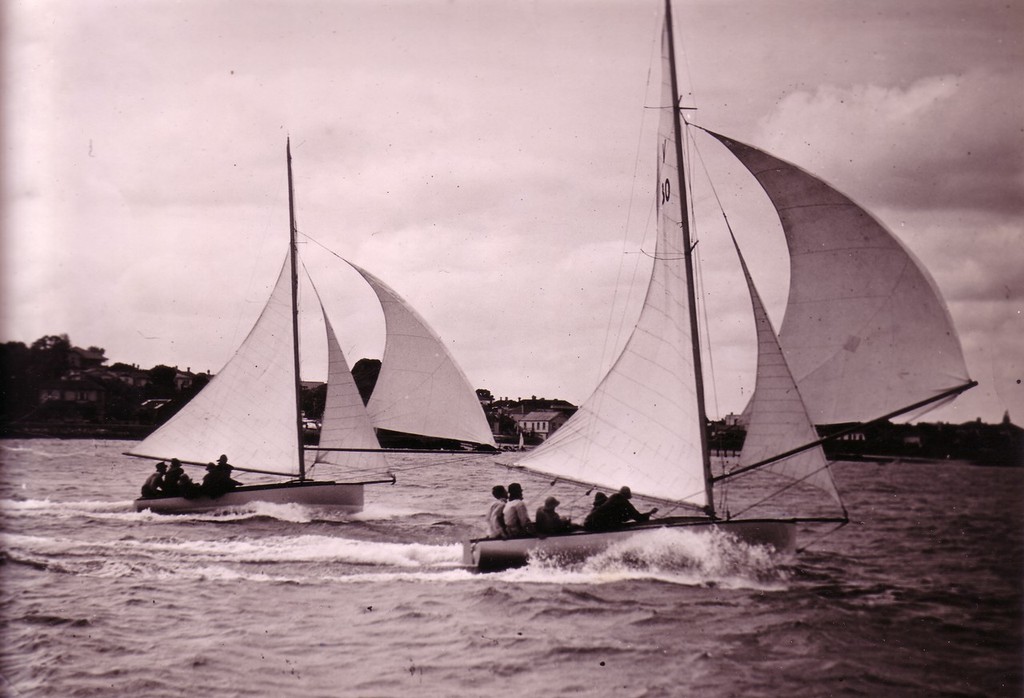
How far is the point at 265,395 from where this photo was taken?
19125 mm

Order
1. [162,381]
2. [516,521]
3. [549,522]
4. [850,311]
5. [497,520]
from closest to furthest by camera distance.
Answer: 1. [850,311]
2. [549,522]
3. [516,521]
4. [497,520]
5. [162,381]

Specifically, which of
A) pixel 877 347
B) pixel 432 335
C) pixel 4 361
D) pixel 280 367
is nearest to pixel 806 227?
pixel 877 347

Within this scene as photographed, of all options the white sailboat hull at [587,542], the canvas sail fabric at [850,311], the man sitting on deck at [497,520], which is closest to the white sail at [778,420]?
the canvas sail fabric at [850,311]

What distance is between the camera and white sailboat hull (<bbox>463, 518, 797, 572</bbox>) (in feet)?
38.0

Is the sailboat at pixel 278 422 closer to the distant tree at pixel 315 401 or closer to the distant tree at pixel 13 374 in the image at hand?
the distant tree at pixel 13 374

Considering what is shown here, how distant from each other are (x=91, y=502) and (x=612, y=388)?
46.4 ft

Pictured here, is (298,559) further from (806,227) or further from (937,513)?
(937,513)

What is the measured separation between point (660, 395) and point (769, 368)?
1.60 m

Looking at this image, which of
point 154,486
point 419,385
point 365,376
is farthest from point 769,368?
point 365,376

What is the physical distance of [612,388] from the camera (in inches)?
514

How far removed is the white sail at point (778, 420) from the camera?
37.5 ft

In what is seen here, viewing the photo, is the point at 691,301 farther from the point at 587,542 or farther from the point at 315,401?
the point at 315,401

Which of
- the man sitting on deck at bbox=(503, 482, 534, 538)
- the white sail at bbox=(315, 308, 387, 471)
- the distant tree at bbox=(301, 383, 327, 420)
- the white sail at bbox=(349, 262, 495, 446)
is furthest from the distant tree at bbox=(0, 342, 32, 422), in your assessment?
the distant tree at bbox=(301, 383, 327, 420)

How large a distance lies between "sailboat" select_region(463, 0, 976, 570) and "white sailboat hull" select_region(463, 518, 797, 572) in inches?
0.7
